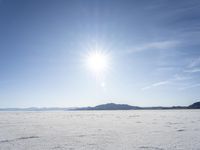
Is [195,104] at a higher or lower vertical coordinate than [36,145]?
higher

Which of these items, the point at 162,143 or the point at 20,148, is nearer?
the point at 20,148

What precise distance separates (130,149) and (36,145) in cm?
345

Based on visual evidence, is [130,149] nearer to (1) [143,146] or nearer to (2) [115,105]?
(1) [143,146]

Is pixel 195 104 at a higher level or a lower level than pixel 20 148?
higher

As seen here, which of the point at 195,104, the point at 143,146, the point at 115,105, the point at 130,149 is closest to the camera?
the point at 130,149

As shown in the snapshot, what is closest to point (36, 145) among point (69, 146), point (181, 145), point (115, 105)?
point (69, 146)

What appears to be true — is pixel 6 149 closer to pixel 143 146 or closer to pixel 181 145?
pixel 143 146

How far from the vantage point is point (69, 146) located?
289 inches

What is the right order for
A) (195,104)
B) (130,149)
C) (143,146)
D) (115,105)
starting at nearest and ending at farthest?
(130,149) < (143,146) < (195,104) < (115,105)

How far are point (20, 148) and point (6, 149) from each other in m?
0.44

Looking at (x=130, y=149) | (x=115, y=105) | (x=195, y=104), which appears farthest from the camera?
(x=115, y=105)

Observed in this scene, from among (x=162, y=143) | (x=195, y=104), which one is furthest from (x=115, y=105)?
(x=162, y=143)

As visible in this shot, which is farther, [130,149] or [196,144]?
[196,144]

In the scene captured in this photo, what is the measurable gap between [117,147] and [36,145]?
299 cm
